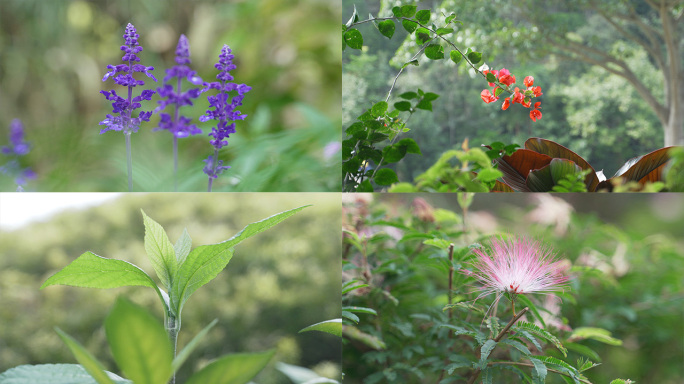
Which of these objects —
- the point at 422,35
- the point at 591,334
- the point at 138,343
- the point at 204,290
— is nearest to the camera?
the point at 138,343

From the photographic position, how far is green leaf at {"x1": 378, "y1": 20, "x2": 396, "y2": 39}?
0.95 metres

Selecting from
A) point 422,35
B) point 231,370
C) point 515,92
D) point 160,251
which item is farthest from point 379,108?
point 231,370

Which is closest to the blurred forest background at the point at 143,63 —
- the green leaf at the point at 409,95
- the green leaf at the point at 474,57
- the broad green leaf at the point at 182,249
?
the green leaf at the point at 409,95

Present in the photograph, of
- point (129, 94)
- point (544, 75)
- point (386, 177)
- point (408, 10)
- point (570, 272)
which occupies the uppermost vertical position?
point (408, 10)

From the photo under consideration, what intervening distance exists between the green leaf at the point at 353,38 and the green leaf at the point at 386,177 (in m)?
0.25

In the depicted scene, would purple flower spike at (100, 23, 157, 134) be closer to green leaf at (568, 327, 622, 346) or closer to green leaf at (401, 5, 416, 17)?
green leaf at (401, 5, 416, 17)

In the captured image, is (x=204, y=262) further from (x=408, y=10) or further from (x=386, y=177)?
(x=408, y=10)

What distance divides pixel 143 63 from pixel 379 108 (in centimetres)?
72

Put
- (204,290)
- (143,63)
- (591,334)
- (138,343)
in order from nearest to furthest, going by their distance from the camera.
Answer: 1. (138,343)
2. (591,334)
3. (143,63)
4. (204,290)

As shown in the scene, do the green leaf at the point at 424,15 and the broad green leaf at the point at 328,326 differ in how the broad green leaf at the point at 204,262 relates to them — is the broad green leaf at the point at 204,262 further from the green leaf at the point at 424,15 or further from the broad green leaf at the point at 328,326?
the green leaf at the point at 424,15

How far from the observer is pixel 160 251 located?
25.3 inches

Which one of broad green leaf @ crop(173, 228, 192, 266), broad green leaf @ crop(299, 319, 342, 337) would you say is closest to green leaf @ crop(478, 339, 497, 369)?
broad green leaf @ crop(299, 319, 342, 337)

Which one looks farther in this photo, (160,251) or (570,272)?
(570,272)

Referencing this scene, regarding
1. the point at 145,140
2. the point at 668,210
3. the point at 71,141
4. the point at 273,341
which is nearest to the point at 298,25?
the point at 145,140
